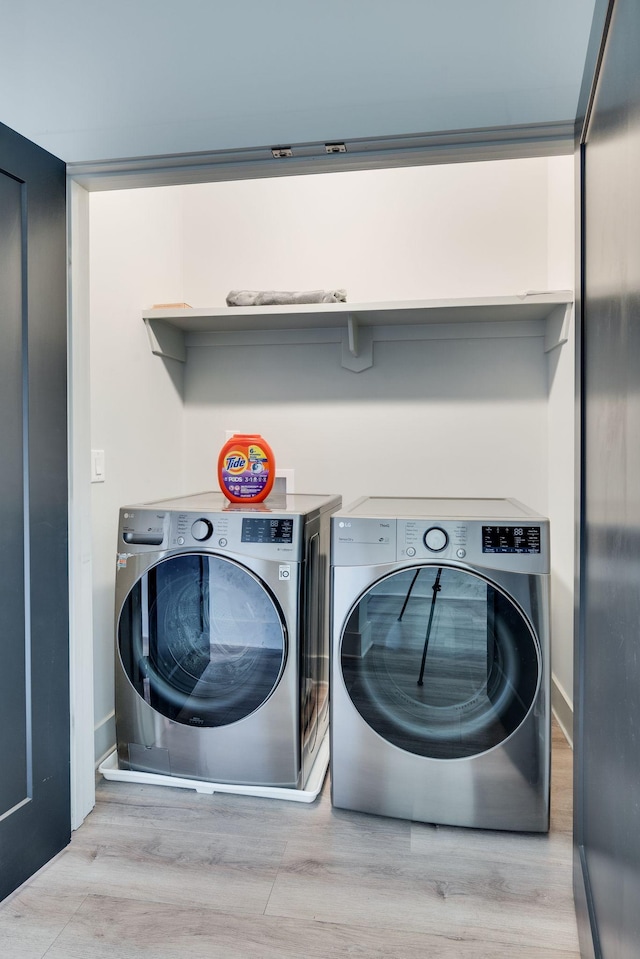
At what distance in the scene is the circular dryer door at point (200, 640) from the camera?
1.84 m

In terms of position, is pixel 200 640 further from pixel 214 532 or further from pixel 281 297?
pixel 281 297

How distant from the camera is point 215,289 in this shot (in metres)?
2.71

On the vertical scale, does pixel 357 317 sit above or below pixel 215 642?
above

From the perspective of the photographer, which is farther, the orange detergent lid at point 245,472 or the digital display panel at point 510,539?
the orange detergent lid at point 245,472

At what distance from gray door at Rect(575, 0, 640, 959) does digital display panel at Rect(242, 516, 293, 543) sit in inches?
33.8

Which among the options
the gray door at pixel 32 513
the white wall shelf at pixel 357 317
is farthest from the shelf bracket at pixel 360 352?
the gray door at pixel 32 513

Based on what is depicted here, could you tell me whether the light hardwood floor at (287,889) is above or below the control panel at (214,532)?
below

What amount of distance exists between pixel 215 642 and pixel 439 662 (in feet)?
2.27

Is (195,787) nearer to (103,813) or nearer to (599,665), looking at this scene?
(103,813)

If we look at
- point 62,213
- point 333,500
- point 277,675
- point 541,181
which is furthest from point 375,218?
point 277,675

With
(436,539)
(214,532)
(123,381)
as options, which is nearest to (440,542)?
(436,539)

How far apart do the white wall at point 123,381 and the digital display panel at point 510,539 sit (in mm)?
1259

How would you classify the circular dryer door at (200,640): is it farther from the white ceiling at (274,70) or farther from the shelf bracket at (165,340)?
the white ceiling at (274,70)

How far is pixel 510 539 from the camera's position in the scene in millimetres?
1648
